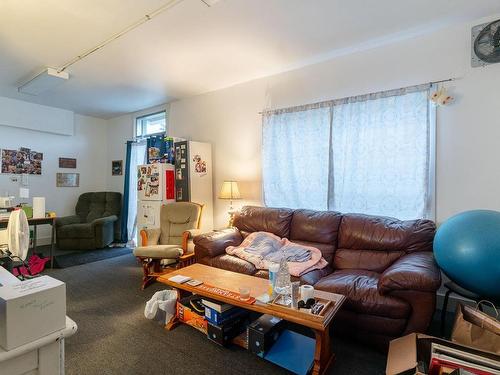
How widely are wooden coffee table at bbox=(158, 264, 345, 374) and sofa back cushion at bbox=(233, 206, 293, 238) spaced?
90cm

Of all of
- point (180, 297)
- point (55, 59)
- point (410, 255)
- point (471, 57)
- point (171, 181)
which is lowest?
point (180, 297)

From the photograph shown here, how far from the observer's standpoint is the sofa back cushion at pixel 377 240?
2.38m

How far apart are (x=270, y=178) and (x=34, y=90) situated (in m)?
3.77

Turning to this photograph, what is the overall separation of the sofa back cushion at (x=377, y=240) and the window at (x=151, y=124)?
3.77 metres

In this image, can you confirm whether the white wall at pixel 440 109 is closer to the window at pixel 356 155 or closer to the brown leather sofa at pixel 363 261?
the window at pixel 356 155

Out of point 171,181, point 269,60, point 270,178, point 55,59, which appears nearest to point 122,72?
point 55,59

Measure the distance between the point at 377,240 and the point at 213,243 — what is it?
1.64m

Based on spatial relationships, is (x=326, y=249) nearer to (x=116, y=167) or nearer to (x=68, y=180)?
(x=116, y=167)

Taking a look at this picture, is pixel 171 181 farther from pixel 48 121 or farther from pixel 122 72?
pixel 48 121

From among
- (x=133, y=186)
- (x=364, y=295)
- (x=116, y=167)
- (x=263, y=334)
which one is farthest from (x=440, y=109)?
(x=116, y=167)

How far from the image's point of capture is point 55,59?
10.2ft

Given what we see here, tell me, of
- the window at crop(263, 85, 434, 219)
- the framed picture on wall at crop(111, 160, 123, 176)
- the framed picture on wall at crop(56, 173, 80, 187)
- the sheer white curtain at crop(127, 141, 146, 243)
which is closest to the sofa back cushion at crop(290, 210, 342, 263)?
the window at crop(263, 85, 434, 219)

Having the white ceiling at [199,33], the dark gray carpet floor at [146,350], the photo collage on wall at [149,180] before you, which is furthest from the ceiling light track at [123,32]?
the dark gray carpet floor at [146,350]

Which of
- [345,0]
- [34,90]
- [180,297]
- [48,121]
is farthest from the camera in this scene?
[48,121]
